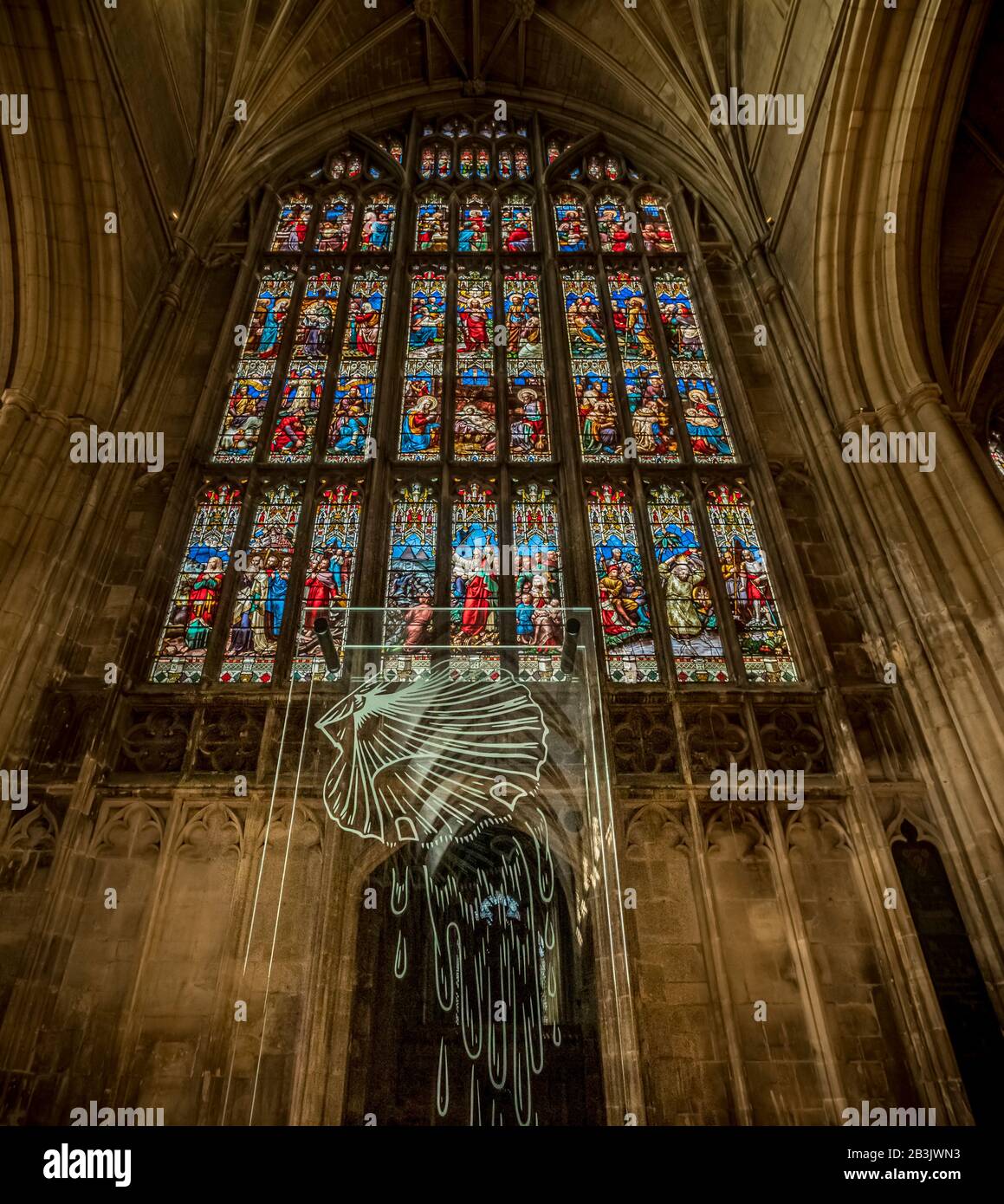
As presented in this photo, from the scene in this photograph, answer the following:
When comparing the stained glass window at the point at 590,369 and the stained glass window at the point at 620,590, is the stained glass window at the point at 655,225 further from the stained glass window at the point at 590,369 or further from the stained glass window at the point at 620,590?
the stained glass window at the point at 620,590

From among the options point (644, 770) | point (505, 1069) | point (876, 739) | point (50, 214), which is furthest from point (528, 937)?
point (50, 214)

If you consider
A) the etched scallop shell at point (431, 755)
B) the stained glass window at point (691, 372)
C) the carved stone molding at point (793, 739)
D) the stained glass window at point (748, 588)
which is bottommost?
the etched scallop shell at point (431, 755)

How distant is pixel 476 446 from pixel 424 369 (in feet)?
5.22

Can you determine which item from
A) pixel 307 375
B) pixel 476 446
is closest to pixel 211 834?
pixel 476 446

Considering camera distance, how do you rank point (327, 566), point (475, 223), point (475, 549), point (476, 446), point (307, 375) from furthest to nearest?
point (475, 223), point (307, 375), point (476, 446), point (475, 549), point (327, 566)

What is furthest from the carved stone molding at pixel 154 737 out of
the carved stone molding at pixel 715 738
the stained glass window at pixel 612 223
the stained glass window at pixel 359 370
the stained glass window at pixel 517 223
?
the stained glass window at pixel 612 223

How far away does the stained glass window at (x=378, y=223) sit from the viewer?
12.0 meters

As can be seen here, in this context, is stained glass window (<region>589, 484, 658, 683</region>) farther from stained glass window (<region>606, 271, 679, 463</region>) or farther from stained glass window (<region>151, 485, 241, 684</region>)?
stained glass window (<region>151, 485, 241, 684</region>)

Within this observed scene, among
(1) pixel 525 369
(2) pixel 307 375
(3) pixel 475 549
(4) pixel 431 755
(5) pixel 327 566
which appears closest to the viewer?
(4) pixel 431 755

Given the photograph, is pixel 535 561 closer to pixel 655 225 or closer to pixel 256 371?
pixel 256 371

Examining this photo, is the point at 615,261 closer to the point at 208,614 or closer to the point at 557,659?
the point at 208,614

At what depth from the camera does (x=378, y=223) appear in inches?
488

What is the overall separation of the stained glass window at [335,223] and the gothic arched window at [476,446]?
5cm

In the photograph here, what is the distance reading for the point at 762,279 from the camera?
10.4m
